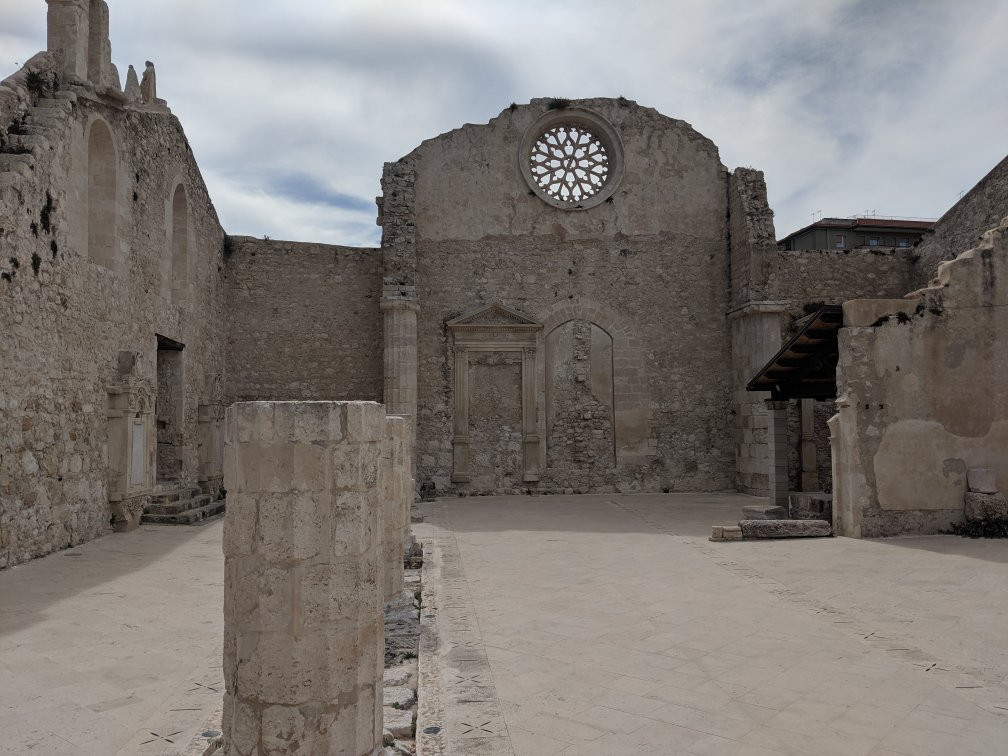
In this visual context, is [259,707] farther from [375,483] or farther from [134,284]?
[134,284]

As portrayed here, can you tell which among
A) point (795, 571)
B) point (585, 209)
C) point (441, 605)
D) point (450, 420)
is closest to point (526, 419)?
point (450, 420)

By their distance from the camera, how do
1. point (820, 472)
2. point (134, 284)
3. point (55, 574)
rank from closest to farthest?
point (55, 574) → point (134, 284) → point (820, 472)

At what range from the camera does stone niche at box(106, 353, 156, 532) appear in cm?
1016

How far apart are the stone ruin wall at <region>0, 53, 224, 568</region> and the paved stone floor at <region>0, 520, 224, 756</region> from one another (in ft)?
3.23

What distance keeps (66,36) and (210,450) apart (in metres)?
7.34

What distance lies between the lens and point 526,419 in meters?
15.8

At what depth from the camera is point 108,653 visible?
4.97 m

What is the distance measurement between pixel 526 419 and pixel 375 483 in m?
12.4

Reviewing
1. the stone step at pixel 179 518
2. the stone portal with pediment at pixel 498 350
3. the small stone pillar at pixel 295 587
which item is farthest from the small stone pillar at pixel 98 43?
the small stone pillar at pixel 295 587

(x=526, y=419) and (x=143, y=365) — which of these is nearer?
(x=143, y=365)

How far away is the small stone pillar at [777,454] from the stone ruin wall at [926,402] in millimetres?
2078

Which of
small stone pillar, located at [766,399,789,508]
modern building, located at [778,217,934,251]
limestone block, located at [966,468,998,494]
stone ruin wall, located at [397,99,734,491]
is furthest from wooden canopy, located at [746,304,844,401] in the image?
modern building, located at [778,217,934,251]

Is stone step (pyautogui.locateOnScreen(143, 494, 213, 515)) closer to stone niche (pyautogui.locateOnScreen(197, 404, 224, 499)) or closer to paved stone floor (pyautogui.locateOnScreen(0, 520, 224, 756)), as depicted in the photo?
stone niche (pyautogui.locateOnScreen(197, 404, 224, 499))

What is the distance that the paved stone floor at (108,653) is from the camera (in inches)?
149
